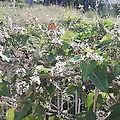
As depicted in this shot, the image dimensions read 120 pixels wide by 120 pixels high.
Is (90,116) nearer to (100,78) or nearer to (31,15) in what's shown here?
(100,78)

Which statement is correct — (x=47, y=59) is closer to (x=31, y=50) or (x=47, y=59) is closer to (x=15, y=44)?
(x=31, y=50)

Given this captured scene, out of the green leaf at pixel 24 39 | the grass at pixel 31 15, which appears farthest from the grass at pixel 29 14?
the green leaf at pixel 24 39

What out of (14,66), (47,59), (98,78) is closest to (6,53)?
(14,66)

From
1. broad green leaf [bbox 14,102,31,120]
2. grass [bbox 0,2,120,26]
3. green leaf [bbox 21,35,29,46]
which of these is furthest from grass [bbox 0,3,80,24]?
broad green leaf [bbox 14,102,31,120]

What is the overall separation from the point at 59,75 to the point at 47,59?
0.26 m

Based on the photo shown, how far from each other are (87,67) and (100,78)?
0.23ft

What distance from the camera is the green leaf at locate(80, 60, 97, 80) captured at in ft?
2.47

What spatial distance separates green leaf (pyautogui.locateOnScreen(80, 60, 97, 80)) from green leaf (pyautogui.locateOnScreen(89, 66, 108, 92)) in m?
0.04

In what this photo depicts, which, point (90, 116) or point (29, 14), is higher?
point (29, 14)

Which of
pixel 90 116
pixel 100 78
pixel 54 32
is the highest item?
pixel 54 32

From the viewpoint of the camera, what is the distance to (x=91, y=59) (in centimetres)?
82

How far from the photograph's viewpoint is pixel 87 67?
2.49 feet

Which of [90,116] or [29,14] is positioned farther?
[29,14]

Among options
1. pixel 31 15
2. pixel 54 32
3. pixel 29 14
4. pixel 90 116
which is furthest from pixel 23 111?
pixel 31 15
